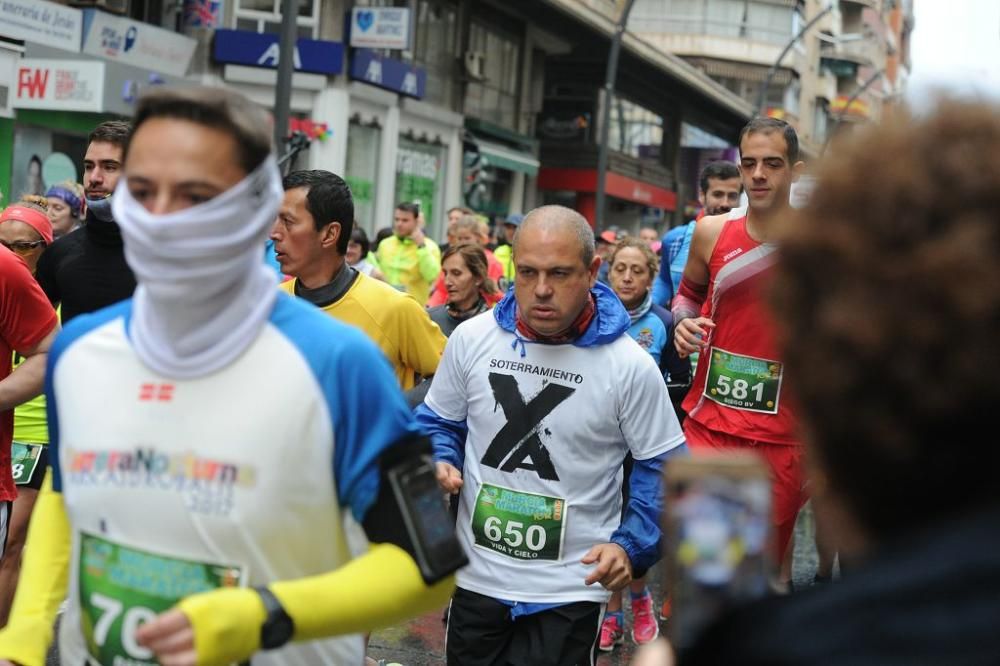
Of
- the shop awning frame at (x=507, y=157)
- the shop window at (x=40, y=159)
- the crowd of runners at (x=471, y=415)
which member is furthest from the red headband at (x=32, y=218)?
the shop awning frame at (x=507, y=157)

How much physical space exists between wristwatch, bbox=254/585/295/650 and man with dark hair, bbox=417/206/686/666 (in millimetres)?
2225

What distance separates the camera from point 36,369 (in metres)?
4.64

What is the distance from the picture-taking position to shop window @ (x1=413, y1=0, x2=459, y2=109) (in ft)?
93.3

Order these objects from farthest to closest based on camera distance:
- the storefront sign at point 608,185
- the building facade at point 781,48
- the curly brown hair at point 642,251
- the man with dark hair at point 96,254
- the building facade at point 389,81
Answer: the building facade at point 781,48 → the storefront sign at point 608,185 → the building facade at point 389,81 → the curly brown hair at point 642,251 → the man with dark hair at point 96,254

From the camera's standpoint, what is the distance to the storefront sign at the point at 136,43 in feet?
65.3

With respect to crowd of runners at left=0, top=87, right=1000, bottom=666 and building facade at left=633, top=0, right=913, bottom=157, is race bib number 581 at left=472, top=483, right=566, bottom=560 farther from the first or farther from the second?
building facade at left=633, top=0, right=913, bottom=157

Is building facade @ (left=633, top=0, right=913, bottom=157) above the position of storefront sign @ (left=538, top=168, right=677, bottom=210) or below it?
above

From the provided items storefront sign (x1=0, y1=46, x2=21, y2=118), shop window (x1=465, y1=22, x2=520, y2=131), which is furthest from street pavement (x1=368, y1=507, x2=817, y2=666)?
shop window (x1=465, y1=22, x2=520, y2=131)

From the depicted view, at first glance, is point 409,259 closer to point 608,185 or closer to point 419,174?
point 419,174

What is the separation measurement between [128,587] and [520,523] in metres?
2.19

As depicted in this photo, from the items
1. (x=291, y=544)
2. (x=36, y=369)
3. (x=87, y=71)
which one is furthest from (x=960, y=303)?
(x=87, y=71)

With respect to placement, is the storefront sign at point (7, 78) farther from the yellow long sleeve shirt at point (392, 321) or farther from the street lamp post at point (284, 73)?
the yellow long sleeve shirt at point (392, 321)

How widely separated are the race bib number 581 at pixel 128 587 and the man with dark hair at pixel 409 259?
40.0 ft

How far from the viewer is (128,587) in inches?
94.9
